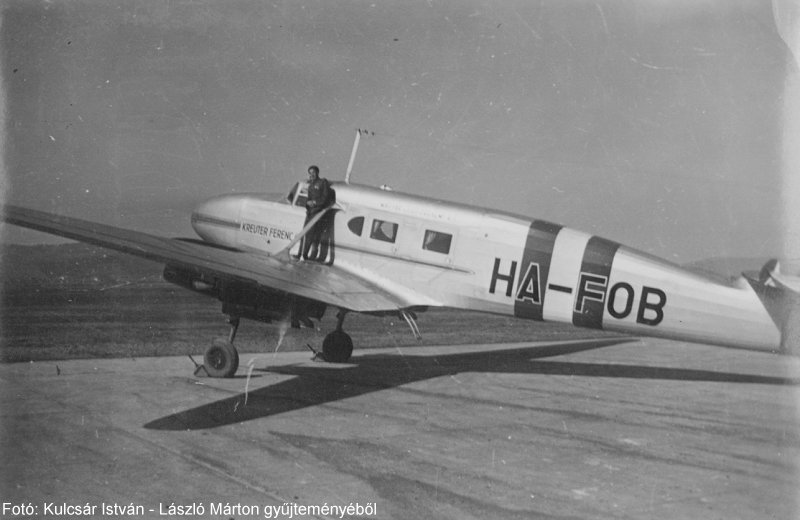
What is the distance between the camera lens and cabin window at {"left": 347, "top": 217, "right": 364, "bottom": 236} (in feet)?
41.9

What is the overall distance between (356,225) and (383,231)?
0.52 meters

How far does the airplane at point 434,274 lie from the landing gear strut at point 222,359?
19 millimetres

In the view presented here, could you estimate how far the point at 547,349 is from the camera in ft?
57.8

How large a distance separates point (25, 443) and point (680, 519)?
20.1 feet

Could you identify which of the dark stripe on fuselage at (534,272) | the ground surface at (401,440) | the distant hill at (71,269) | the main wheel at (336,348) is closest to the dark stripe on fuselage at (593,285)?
the dark stripe on fuselage at (534,272)

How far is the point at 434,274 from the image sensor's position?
12312 mm

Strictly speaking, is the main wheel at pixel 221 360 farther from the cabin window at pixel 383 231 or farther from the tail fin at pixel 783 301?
the tail fin at pixel 783 301

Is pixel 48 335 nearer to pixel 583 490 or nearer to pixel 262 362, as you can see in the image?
pixel 262 362

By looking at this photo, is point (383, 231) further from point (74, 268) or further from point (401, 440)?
point (74, 268)

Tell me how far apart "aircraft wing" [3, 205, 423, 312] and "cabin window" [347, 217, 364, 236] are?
73 cm

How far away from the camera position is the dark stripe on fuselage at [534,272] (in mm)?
11812

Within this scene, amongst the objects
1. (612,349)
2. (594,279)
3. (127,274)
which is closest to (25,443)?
(594,279)

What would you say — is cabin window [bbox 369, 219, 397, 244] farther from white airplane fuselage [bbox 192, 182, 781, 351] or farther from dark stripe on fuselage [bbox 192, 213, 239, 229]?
dark stripe on fuselage [bbox 192, 213, 239, 229]

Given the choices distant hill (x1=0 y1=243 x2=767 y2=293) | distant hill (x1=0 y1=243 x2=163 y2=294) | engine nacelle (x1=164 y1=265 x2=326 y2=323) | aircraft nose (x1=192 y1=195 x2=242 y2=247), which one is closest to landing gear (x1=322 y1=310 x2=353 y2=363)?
engine nacelle (x1=164 y1=265 x2=326 y2=323)
